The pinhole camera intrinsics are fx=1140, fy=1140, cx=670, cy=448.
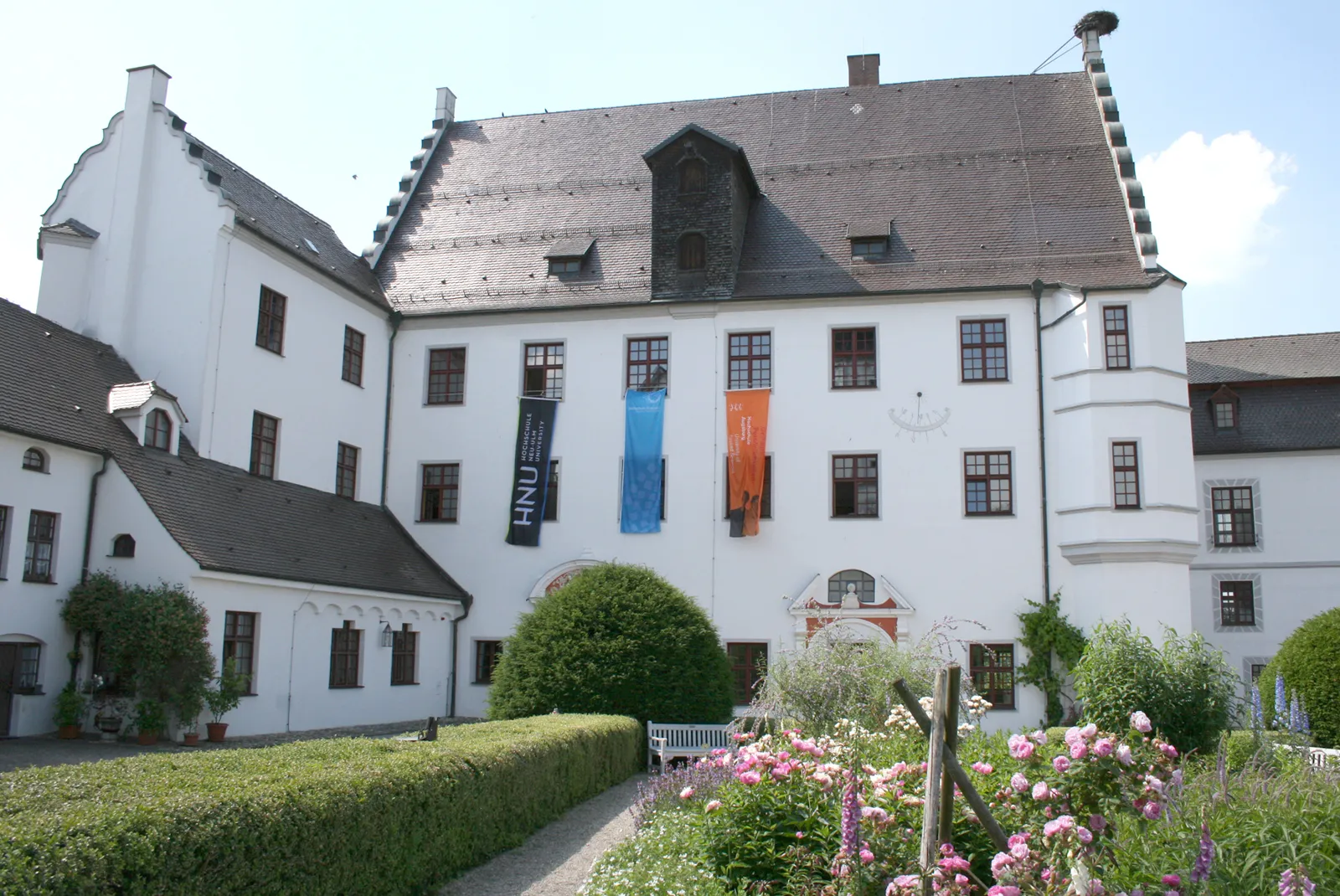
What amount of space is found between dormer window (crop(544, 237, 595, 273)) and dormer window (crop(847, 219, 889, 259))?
5.87 m

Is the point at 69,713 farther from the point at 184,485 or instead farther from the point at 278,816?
the point at 278,816

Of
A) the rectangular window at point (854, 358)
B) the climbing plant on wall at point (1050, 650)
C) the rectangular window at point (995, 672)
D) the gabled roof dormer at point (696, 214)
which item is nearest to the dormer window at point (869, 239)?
the rectangular window at point (854, 358)

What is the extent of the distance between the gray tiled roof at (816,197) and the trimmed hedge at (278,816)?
15.2 metres

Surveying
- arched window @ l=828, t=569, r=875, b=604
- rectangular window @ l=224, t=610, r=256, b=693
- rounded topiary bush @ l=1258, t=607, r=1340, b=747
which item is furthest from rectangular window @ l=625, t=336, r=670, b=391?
rounded topiary bush @ l=1258, t=607, r=1340, b=747

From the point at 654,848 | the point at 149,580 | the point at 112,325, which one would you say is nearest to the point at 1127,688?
the point at 654,848

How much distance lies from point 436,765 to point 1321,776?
20.2 ft

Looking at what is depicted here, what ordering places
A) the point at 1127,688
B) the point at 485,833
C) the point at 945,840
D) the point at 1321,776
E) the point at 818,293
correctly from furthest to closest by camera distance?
the point at 818,293
the point at 1127,688
the point at 485,833
the point at 1321,776
the point at 945,840

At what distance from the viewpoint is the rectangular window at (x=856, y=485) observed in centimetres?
2269

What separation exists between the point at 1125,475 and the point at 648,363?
967 cm

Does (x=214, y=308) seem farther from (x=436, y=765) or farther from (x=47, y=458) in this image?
(x=436, y=765)

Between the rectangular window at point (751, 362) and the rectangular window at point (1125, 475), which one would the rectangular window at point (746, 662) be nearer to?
the rectangular window at point (751, 362)

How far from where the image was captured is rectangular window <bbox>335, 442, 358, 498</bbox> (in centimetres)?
2347

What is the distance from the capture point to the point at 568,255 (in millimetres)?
25281

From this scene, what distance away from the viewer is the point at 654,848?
901cm
